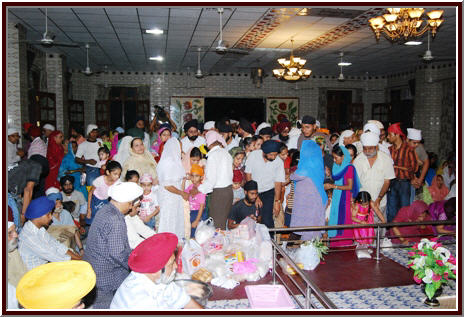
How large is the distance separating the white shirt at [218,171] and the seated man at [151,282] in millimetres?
2564

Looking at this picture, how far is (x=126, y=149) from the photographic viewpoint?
6309mm

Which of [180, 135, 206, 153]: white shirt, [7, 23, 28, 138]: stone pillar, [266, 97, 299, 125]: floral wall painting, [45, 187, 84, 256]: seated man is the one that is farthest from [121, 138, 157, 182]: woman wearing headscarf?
[266, 97, 299, 125]: floral wall painting

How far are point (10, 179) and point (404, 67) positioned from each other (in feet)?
44.0

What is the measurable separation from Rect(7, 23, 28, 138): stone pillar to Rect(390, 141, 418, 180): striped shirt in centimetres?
754

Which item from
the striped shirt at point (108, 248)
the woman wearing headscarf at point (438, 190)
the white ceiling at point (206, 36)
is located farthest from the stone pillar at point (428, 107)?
the striped shirt at point (108, 248)

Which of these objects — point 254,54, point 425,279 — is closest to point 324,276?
point 425,279

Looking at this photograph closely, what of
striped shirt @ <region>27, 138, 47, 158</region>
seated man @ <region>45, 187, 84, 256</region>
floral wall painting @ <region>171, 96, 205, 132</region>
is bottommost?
seated man @ <region>45, 187, 84, 256</region>

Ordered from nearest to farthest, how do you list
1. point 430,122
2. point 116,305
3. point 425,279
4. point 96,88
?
point 116,305 < point 425,279 < point 430,122 < point 96,88

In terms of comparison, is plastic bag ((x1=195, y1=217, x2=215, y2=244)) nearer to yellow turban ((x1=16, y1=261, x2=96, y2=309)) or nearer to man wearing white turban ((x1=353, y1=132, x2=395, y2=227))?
yellow turban ((x1=16, y1=261, x2=96, y2=309))

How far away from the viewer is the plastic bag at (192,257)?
3953 mm

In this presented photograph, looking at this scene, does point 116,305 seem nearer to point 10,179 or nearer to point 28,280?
Answer: point 28,280

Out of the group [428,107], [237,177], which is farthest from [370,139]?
[428,107]

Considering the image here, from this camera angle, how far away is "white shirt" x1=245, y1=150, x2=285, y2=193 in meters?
5.17

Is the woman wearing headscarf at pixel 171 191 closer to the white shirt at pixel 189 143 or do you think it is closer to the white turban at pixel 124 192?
the white shirt at pixel 189 143
